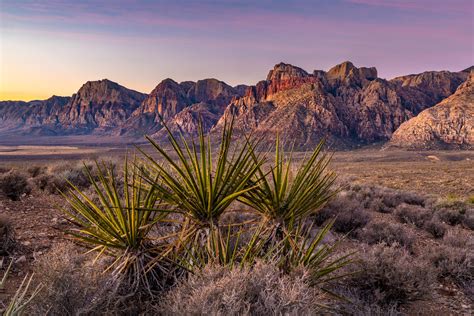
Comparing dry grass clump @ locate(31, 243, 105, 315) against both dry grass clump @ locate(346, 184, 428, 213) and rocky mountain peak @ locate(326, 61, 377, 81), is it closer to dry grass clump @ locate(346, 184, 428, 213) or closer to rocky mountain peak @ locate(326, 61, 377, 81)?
dry grass clump @ locate(346, 184, 428, 213)

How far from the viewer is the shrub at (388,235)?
317 inches

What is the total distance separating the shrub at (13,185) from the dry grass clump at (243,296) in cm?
855

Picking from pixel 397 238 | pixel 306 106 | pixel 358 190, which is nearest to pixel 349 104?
pixel 306 106

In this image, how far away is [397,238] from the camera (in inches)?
319

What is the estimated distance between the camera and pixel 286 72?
14112 cm

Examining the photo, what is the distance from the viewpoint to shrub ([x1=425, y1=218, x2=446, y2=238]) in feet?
31.0

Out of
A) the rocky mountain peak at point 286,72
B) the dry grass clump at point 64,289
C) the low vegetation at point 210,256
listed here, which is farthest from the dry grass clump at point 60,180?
the rocky mountain peak at point 286,72

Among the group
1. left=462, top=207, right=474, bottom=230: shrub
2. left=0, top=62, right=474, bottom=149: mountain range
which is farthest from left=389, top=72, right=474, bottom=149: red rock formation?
left=462, top=207, right=474, bottom=230: shrub

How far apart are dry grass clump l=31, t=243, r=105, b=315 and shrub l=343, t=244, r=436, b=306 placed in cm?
370

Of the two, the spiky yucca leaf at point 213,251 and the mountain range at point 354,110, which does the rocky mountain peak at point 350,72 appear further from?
A: the spiky yucca leaf at point 213,251

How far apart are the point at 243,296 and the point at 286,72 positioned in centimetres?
14518

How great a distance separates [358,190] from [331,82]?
136 m

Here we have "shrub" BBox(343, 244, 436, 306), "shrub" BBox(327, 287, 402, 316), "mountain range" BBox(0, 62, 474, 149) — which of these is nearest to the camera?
Answer: "shrub" BBox(327, 287, 402, 316)

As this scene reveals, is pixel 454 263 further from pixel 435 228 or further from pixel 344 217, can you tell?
pixel 435 228
